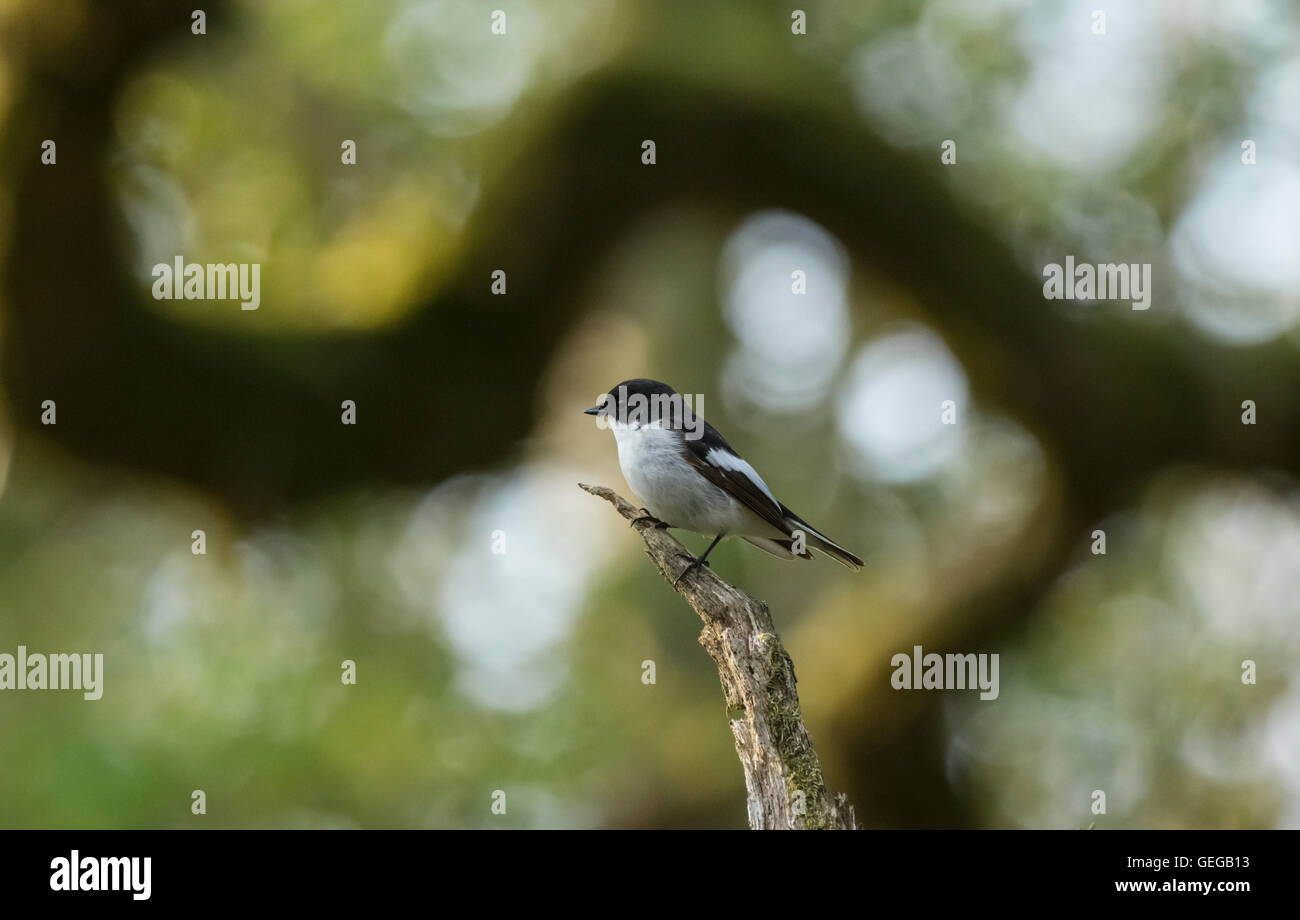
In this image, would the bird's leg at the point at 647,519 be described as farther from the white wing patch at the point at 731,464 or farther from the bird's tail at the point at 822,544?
the bird's tail at the point at 822,544

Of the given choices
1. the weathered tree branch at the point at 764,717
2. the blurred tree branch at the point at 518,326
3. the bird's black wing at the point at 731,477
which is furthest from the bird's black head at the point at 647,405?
the weathered tree branch at the point at 764,717

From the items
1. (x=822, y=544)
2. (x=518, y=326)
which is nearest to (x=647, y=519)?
(x=822, y=544)

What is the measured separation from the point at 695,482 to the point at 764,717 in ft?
5.72

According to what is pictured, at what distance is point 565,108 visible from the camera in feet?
22.3

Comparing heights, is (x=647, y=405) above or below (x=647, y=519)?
above

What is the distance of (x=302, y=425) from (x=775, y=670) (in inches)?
155

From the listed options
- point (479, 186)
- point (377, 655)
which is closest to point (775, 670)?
point (479, 186)

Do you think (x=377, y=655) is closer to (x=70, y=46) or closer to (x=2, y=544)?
(x=2, y=544)

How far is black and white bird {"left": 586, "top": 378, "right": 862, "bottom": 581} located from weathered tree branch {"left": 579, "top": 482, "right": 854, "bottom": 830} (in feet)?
3.45

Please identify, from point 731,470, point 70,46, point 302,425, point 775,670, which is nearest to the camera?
point 775,670

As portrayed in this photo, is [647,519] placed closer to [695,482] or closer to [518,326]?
[695,482]

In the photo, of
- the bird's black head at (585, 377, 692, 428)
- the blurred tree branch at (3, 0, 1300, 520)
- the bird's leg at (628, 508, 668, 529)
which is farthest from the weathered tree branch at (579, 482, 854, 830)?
the blurred tree branch at (3, 0, 1300, 520)

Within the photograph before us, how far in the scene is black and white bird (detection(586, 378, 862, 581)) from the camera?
17.2 ft

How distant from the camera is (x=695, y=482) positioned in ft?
17.2
